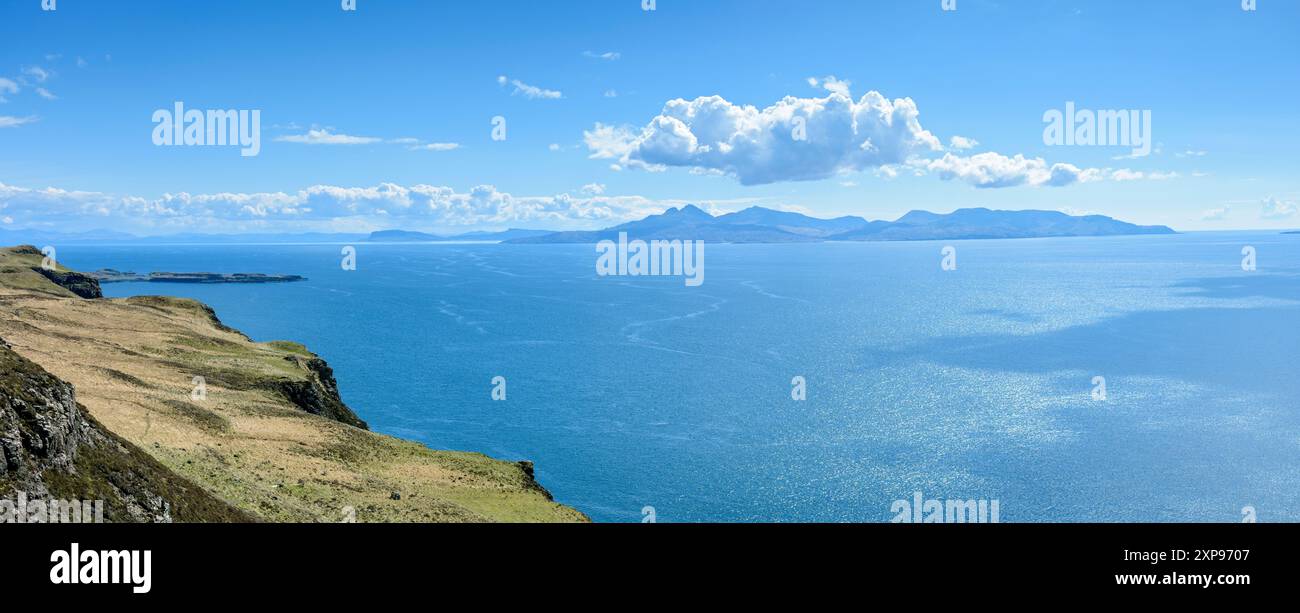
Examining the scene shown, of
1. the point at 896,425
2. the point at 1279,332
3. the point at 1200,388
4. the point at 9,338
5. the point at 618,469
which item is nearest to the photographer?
the point at 9,338

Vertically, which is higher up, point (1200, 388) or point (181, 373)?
point (181, 373)

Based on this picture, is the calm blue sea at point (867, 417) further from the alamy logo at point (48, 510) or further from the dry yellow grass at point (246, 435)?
the alamy logo at point (48, 510)
